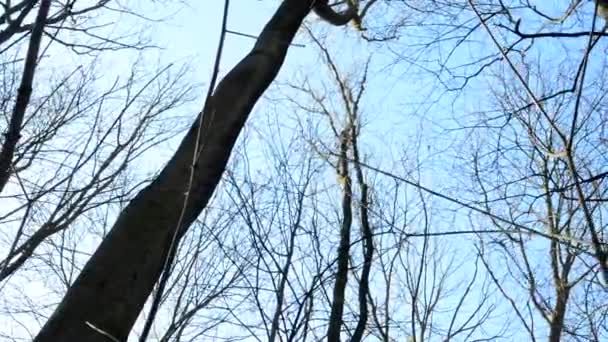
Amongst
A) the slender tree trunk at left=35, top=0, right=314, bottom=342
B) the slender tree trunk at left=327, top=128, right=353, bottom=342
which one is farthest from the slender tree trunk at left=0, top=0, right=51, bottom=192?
the slender tree trunk at left=327, top=128, right=353, bottom=342

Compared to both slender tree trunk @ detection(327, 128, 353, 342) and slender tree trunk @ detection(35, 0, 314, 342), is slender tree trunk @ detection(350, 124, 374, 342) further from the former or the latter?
slender tree trunk @ detection(35, 0, 314, 342)

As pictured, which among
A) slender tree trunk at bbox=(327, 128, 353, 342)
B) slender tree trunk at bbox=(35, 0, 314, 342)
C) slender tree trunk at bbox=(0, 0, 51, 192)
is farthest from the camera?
slender tree trunk at bbox=(327, 128, 353, 342)

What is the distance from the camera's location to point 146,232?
184cm

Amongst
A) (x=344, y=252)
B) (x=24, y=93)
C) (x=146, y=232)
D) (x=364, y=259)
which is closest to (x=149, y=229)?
(x=146, y=232)

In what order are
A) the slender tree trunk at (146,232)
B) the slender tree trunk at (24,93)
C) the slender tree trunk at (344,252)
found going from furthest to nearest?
the slender tree trunk at (344,252), the slender tree trunk at (146,232), the slender tree trunk at (24,93)

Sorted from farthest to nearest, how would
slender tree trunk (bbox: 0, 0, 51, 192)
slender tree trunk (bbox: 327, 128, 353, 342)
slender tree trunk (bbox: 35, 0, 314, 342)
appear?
1. slender tree trunk (bbox: 327, 128, 353, 342)
2. slender tree trunk (bbox: 35, 0, 314, 342)
3. slender tree trunk (bbox: 0, 0, 51, 192)

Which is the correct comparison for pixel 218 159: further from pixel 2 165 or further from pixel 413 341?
pixel 413 341

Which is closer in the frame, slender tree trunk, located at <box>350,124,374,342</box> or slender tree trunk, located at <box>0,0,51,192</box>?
slender tree trunk, located at <box>0,0,51,192</box>

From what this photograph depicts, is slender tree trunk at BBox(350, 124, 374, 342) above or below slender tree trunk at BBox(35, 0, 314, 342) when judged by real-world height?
above

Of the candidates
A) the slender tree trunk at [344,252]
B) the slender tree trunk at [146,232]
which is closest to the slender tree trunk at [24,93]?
the slender tree trunk at [146,232]

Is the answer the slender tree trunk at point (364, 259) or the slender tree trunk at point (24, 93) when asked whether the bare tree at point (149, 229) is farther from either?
the slender tree trunk at point (364, 259)

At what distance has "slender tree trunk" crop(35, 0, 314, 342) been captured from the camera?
162 cm

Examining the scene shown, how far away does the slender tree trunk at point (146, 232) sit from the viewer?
5.33ft

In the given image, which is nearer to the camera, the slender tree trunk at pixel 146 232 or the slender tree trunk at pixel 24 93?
the slender tree trunk at pixel 24 93
